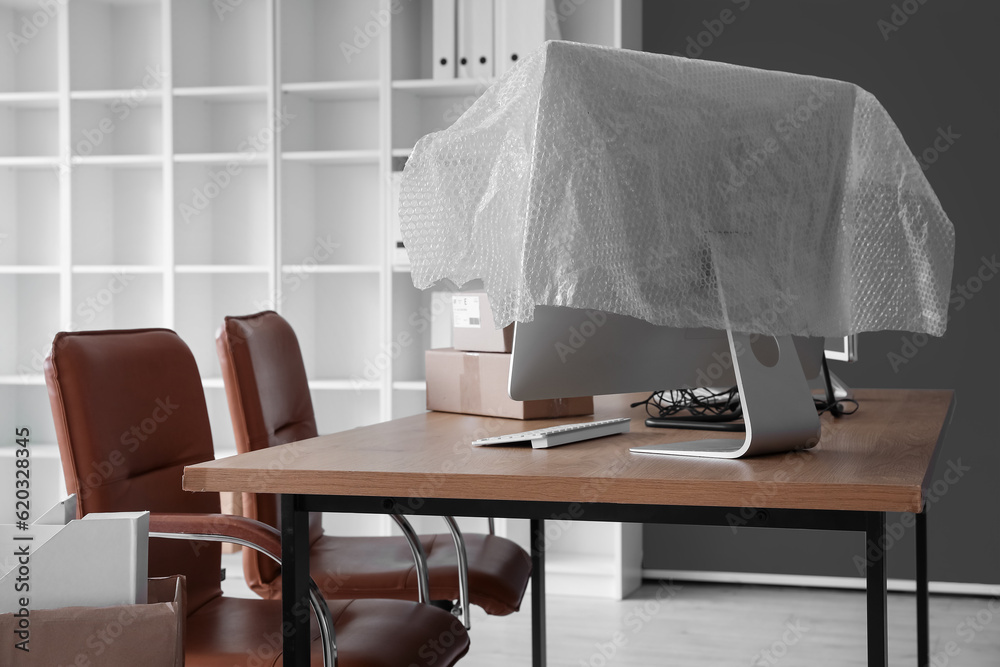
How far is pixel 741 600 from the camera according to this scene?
11.9 feet

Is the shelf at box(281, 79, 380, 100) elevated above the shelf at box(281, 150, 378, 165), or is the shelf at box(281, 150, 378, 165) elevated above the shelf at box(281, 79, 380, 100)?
the shelf at box(281, 79, 380, 100)

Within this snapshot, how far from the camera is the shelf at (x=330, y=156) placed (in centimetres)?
372

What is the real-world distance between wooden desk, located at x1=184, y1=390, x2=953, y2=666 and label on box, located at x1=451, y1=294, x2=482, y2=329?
559 mm

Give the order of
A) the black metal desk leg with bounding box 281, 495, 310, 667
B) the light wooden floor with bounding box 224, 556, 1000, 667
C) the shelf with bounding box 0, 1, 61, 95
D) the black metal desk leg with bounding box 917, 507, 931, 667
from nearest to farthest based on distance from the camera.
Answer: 1. the black metal desk leg with bounding box 281, 495, 310, 667
2. the black metal desk leg with bounding box 917, 507, 931, 667
3. the light wooden floor with bounding box 224, 556, 1000, 667
4. the shelf with bounding box 0, 1, 61, 95

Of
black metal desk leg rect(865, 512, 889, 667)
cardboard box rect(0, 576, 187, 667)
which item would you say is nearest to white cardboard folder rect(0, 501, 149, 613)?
cardboard box rect(0, 576, 187, 667)

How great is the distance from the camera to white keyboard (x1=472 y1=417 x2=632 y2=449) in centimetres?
162

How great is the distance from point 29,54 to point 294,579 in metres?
3.49

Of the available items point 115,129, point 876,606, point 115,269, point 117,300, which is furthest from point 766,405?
point 115,129

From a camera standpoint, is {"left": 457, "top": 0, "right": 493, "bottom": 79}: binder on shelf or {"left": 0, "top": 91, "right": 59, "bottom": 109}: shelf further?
{"left": 0, "top": 91, "right": 59, "bottom": 109}: shelf

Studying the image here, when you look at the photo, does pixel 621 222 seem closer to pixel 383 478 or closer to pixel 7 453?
pixel 383 478

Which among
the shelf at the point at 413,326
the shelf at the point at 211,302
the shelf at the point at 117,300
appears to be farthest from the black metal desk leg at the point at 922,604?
the shelf at the point at 117,300

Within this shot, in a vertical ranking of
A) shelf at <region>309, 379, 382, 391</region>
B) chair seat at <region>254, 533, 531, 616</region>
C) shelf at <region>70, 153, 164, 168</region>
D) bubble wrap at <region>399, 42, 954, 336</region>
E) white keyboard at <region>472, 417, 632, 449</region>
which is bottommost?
chair seat at <region>254, 533, 531, 616</region>

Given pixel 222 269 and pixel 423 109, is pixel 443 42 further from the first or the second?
pixel 222 269

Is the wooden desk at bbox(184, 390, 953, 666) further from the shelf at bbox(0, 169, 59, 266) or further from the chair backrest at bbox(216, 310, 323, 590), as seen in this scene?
the shelf at bbox(0, 169, 59, 266)
